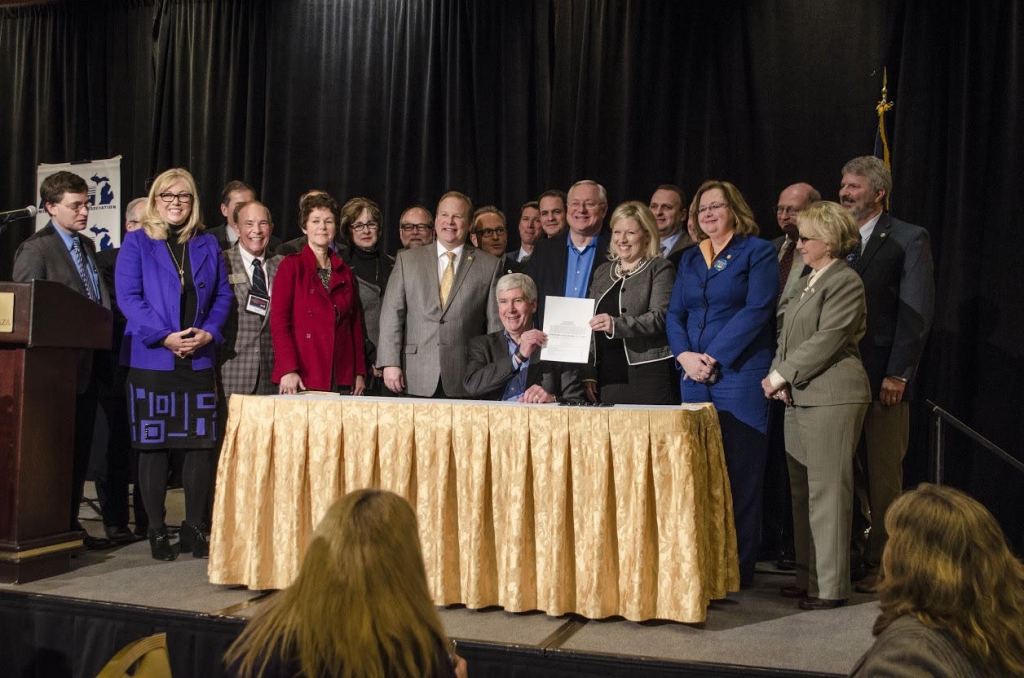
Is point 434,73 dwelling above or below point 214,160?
above

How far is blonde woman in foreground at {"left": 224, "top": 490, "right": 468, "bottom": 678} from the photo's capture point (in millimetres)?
1682

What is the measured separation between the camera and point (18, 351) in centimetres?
418

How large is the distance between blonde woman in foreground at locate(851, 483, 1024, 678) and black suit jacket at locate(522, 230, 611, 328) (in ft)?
9.75

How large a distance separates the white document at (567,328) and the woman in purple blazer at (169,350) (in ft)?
5.73

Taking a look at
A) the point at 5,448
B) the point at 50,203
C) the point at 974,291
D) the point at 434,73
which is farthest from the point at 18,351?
the point at 974,291

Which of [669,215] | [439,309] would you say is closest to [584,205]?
[669,215]

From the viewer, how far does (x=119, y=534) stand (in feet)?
16.4

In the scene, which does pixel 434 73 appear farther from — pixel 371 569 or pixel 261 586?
pixel 371 569

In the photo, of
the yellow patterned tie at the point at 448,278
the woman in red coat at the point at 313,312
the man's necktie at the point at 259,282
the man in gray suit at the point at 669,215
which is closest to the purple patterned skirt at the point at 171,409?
the woman in red coat at the point at 313,312

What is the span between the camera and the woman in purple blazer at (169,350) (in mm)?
4535

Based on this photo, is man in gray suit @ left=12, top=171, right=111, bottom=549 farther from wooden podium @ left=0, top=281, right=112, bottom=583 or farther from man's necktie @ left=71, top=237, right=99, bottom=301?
wooden podium @ left=0, top=281, right=112, bottom=583

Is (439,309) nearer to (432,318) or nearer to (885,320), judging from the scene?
(432,318)

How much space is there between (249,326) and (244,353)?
0.13 metres

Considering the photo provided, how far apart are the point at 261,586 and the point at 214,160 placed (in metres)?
4.37
